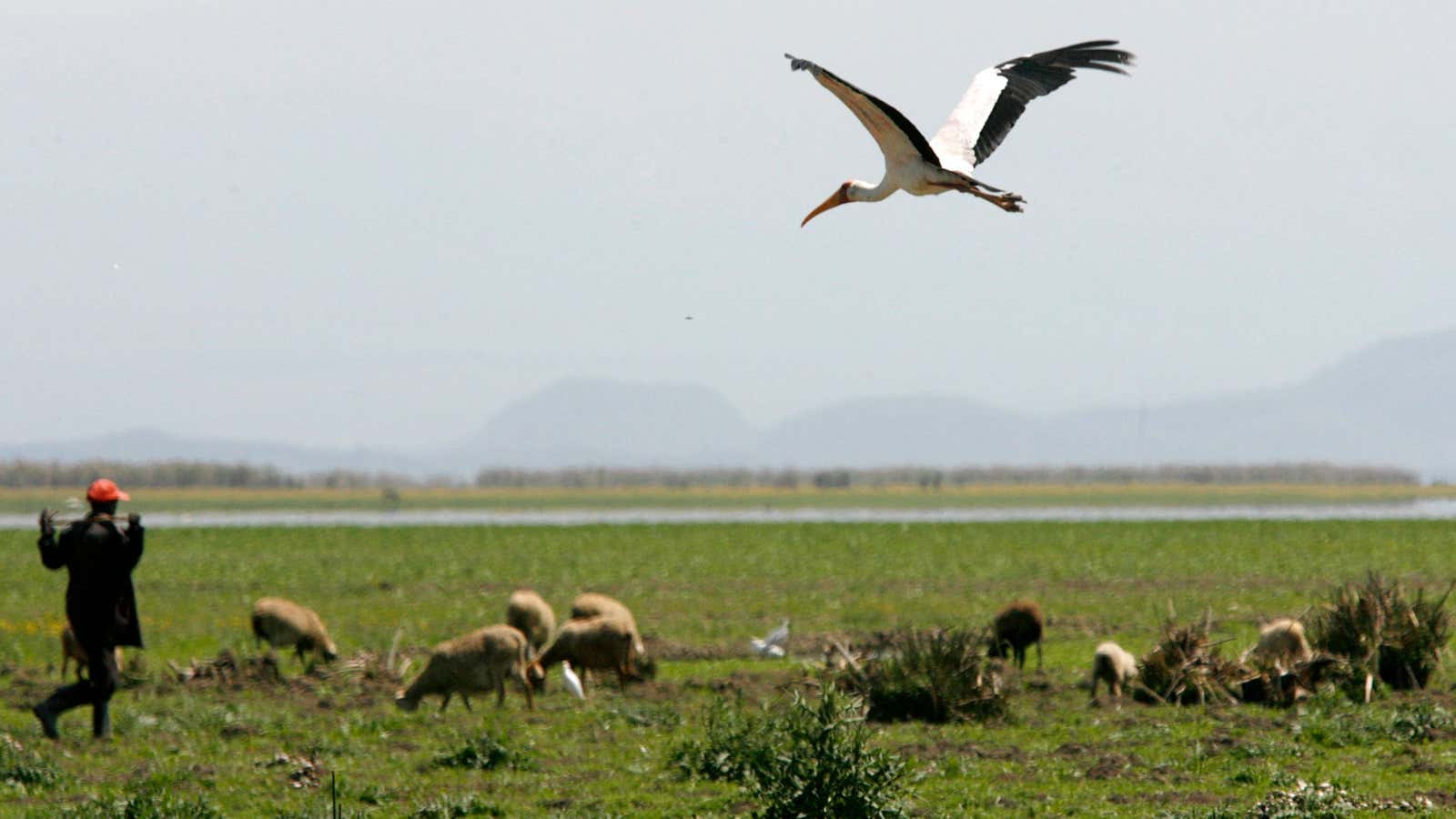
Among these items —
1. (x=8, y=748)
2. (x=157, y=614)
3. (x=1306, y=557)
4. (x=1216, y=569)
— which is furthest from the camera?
(x=1306, y=557)

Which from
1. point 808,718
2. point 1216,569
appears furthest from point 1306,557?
point 808,718

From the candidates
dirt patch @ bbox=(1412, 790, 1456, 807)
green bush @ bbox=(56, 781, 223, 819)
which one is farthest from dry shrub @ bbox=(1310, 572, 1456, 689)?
green bush @ bbox=(56, 781, 223, 819)

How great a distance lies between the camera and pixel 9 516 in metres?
87.4

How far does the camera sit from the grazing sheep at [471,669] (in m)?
16.5

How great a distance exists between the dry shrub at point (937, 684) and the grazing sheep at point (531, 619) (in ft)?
20.1

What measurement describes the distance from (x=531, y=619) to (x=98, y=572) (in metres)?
7.36

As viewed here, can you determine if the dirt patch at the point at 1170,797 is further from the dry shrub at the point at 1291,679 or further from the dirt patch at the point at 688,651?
the dirt patch at the point at 688,651

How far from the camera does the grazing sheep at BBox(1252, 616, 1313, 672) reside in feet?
52.0

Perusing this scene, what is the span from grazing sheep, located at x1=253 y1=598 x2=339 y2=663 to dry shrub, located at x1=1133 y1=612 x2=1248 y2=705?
10.6 metres

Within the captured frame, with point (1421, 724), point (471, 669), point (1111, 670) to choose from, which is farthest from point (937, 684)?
point (471, 669)

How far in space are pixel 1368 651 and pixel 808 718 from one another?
812cm

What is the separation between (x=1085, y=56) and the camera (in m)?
9.30

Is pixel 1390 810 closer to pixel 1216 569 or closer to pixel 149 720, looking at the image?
pixel 149 720

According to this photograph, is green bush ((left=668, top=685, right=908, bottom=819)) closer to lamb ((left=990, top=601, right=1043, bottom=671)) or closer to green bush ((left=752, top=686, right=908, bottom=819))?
green bush ((left=752, top=686, right=908, bottom=819))
